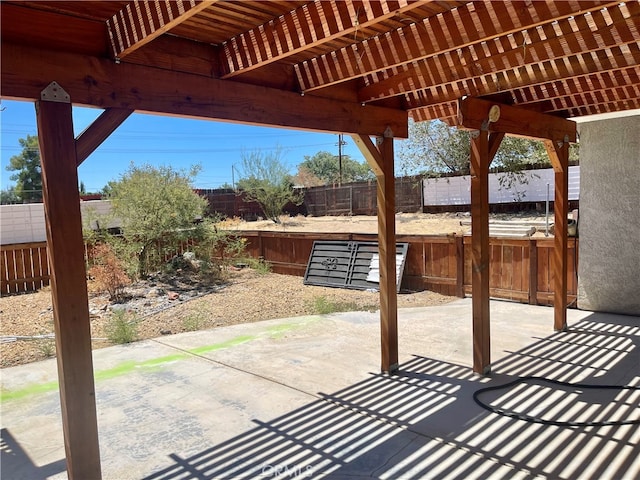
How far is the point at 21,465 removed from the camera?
2.79 m

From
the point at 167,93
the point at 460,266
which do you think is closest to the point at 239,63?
the point at 167,93

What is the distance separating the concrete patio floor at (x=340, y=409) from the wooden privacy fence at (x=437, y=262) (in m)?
1.21

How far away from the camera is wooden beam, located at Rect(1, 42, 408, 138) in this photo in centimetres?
216

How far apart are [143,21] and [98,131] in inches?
24.5

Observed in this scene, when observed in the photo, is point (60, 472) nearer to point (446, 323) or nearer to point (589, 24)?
point (589, 24)

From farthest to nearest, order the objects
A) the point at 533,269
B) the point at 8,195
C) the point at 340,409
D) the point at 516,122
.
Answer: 1. the point at 8,195
2. the point at 533,269
3. the point at 516,122
4. the point at 340,409

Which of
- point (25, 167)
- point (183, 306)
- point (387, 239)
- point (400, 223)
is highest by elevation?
point (25, 167)

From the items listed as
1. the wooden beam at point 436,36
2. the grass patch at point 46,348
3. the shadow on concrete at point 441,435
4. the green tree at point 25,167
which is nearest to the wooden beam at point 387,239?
the shadow on concrete at point 441,435

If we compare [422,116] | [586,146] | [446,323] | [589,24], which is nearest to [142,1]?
[589,24]

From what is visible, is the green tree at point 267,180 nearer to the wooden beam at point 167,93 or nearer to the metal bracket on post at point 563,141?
the metal bracket on post at point 563,141

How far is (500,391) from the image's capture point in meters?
3.68

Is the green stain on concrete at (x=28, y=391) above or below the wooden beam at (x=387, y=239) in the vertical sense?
below

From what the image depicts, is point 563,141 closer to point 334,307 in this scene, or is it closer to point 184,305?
point 334,307

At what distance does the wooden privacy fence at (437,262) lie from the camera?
653cm
